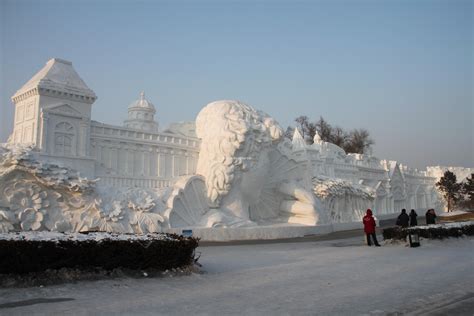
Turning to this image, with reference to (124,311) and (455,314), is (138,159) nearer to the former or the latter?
(124,311)

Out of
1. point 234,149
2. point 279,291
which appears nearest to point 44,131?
point 234,149

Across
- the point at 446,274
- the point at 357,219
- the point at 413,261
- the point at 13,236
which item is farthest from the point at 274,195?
the point at 13,236

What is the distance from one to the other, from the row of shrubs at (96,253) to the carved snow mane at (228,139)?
8471 mm

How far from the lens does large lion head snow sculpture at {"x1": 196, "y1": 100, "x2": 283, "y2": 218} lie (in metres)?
17.3

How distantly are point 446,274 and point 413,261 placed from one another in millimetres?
1943

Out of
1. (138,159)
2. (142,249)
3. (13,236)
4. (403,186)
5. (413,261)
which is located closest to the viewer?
(13,236)

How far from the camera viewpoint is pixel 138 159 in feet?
56.7

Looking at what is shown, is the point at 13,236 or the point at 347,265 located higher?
the point at 13,236

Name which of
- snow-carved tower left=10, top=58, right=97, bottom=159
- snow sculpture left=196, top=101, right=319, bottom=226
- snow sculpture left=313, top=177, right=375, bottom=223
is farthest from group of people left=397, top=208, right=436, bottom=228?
snow-carved tower left=10, top=58, right=97, bottom=159

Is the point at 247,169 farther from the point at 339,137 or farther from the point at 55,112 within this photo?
the point at 339,137

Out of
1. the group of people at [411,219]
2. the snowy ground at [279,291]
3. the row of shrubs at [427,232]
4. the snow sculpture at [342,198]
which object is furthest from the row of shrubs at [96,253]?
the snow sculpture at [342,198]

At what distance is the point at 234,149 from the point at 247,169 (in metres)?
1.06

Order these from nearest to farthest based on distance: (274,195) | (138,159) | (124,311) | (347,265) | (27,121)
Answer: (124,311), (347,265), (27,121), (138,159), (274,195)

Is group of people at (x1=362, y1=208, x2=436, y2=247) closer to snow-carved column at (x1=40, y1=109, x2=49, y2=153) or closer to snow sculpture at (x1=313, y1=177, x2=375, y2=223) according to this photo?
snow sculpture at (x1=313, y1=177, x2=375, y2=223)
